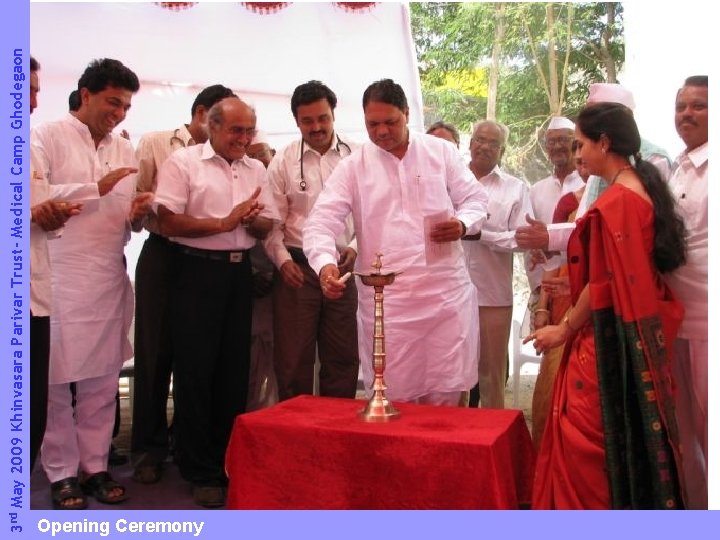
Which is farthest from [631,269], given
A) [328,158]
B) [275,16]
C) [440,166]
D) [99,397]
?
[275,16]

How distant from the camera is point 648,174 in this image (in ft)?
8.44

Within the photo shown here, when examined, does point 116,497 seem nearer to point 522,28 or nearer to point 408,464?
point 408,464

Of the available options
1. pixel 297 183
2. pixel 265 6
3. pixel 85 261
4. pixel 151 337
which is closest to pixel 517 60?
pixel 265 6

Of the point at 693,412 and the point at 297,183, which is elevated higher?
the point at 297,183

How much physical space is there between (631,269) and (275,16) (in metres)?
3.79

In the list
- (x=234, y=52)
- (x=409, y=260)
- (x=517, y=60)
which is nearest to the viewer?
(x=409, y=260)

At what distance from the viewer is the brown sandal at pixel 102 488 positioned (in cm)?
350

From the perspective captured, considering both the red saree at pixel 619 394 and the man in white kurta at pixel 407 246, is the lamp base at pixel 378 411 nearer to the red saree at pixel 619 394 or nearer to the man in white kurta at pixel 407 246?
the red saree at pixel 619 394

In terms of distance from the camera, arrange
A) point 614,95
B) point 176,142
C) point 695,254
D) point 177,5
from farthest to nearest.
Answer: point 177,5 < point 176,142 < point 614,95 < point 695,254

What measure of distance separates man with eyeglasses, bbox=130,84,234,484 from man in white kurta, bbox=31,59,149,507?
0.74ft

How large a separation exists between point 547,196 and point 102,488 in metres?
2.93

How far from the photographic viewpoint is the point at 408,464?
235 cm

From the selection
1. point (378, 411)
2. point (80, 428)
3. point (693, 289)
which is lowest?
point (80, 428)

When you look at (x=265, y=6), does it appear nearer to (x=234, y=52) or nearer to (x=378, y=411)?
(x=234, y=52)
